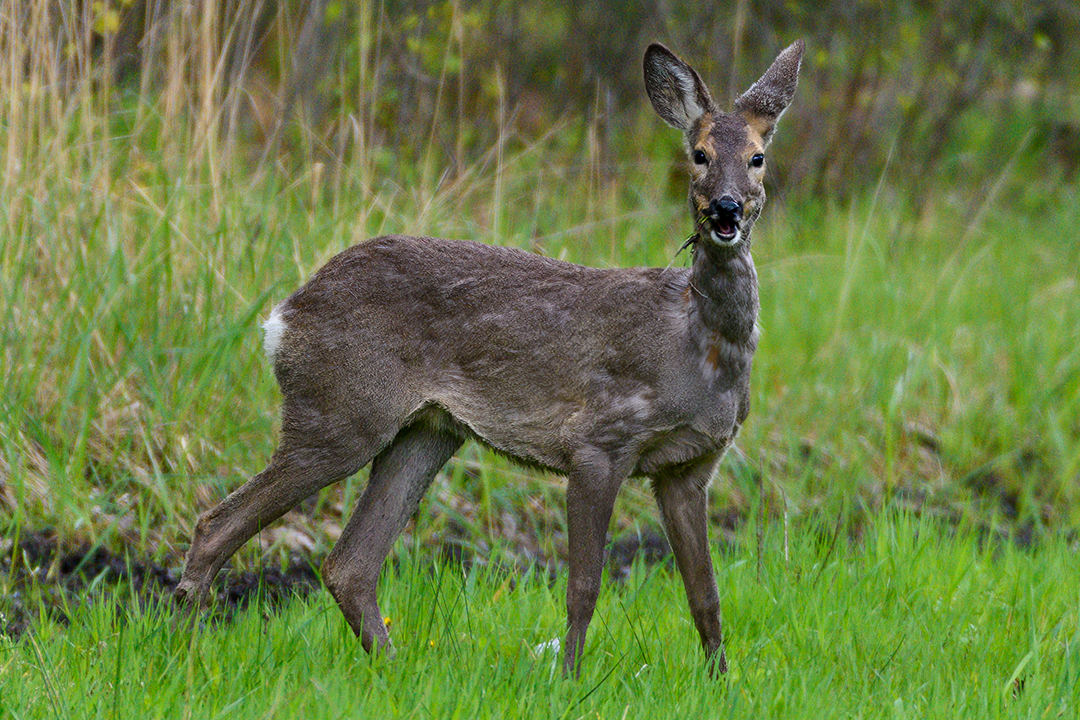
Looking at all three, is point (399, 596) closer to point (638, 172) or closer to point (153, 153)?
point (153, 153)

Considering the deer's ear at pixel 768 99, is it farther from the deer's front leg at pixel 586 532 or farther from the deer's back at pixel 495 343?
the deer's front leg at pixel 586 532

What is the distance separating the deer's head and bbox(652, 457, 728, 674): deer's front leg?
2.57 ft

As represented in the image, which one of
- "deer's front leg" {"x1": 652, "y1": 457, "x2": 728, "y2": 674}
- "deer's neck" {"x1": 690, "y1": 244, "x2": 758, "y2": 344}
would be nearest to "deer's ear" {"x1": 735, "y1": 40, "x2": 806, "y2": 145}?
"deer's neck" {"x1": 690, "y1": 244, "x2": 758, "y2": 344}

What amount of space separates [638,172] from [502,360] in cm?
484

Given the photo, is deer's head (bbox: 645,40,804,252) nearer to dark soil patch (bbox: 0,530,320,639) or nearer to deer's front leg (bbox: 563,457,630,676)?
→ deer's front leg (bbox: 563,457,630,676)

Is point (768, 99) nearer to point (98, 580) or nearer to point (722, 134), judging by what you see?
point (722, 134)

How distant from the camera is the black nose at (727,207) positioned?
370cm

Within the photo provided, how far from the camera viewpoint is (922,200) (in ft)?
33.2

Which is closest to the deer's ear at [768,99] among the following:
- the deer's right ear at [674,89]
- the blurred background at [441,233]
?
the deer's right ear at [674,89]

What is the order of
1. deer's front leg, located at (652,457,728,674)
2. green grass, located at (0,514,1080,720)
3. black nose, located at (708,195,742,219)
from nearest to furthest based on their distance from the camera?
1. green grass, located at (0,514,1080,720)
2. black nose, located at (708,195,742,219)
3. deer's front leg, located at (652,457,728,674)

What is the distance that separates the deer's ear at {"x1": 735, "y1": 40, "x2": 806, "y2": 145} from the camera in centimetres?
404

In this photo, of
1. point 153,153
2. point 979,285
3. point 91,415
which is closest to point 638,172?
point 979,285

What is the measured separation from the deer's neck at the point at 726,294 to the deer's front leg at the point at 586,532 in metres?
0.53

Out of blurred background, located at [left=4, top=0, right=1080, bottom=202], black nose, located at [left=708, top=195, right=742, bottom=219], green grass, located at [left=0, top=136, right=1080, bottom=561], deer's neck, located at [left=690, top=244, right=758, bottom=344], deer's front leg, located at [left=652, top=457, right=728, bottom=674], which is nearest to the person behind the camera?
black nose, located at [left=708, top=195, right=742, bottom=219]
